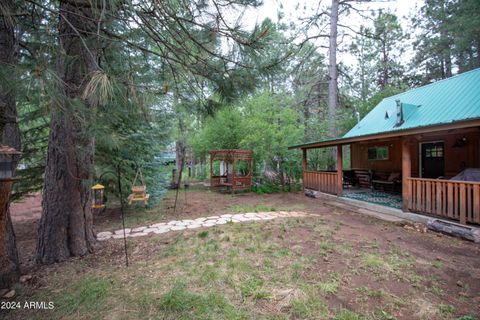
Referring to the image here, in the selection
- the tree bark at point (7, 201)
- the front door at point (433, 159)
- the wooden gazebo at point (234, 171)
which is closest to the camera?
the tree bark at point (7, 201)

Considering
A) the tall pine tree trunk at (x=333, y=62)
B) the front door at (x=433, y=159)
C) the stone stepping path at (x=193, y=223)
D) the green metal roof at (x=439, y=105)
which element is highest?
the tall pine tree trunk at (x=333, y=62)

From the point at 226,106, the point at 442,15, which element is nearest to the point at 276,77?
the point at 226,106

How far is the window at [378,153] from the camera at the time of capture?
35.3 ft

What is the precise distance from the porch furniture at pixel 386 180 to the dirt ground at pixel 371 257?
4123 millimetres

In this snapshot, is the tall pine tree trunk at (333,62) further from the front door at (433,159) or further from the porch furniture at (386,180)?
the front door at (433,159)

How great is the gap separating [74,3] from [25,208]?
9879 millimetres

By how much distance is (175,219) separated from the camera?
643cm

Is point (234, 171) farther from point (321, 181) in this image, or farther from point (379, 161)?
point (379, 161)

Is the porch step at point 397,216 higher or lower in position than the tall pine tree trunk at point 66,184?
lower

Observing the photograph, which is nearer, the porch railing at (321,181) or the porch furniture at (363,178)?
the porch railing at (321,181)

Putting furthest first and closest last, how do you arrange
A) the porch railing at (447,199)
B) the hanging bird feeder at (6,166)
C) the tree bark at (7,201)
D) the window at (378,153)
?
1. the window at (378,153)
2. the porch railing at (447,199)
3. the tree bark at (7,201)
4. the hanging bird feeder at (6,166)

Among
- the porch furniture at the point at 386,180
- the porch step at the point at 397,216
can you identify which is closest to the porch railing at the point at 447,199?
the porch step at the point at 397,216

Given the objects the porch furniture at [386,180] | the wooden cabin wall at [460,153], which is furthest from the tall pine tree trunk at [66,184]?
the porch furniture at [386,180]

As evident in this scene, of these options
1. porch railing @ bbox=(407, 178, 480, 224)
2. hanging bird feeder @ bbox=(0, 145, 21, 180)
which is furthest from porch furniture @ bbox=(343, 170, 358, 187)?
hanging bird feeder @ bbox=(0, 145, 21, 180)
